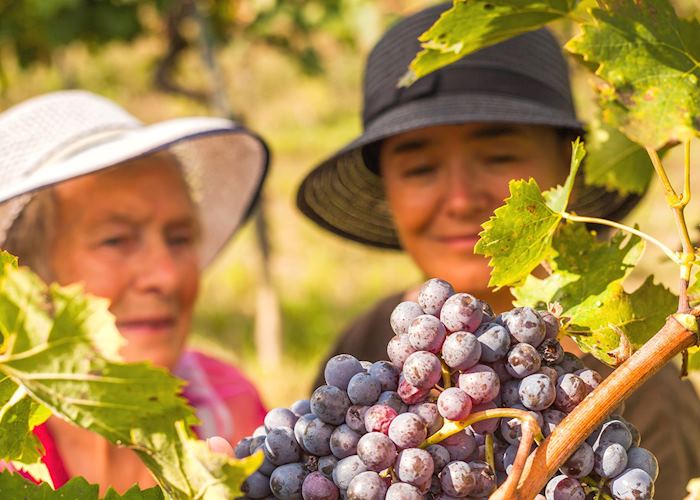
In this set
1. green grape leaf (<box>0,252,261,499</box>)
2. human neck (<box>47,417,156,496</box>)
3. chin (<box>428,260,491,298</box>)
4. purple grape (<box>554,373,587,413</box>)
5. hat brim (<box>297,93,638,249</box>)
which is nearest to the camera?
green grape leaf (<box>0,252,261,499</box>)

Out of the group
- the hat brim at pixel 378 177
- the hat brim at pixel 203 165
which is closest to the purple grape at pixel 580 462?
the hat brim at pixel 378 177

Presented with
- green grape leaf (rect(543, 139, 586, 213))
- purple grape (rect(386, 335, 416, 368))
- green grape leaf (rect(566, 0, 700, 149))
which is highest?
green grape leaf (rect(566, 0, 700, 149))

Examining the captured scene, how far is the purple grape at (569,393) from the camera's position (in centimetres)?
56

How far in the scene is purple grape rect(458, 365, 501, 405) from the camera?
21.3 inches

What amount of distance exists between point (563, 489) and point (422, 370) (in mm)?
122

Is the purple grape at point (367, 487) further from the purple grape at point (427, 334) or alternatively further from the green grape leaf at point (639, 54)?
the green grape leaf at point (639, 54)

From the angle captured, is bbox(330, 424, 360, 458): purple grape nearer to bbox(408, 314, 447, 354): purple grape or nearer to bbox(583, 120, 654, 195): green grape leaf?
bbox(408, 314, 447, 354): purple grape

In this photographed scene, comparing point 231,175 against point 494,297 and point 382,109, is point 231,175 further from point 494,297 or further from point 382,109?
point 494,297

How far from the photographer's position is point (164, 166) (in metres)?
1.88

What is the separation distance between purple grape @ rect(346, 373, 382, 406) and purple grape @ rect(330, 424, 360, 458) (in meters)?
0.02

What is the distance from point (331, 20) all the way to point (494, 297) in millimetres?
2833

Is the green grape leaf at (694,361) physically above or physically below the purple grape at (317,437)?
below

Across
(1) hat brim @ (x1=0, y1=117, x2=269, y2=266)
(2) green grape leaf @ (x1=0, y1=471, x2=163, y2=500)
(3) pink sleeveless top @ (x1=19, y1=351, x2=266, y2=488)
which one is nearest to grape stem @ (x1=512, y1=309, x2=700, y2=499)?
(2) green grape leaf @ (x1=0, y1=471, x2=163, y2=500)

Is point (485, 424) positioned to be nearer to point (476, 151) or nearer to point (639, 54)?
point (639, 54)
